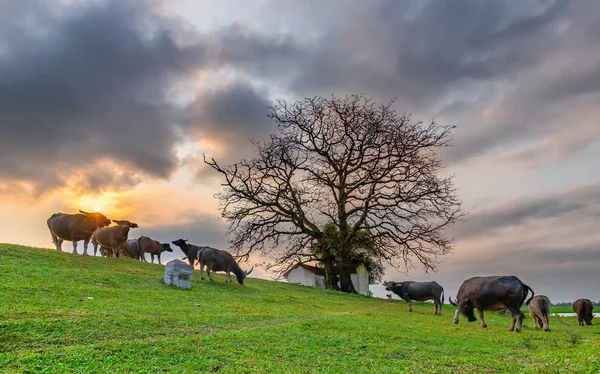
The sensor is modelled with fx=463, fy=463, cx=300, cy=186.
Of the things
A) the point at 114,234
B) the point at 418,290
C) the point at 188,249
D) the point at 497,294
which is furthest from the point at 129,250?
the point at 497,294

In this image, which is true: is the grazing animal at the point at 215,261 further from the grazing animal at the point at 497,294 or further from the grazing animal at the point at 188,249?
the grazing animal at the point at 497,294

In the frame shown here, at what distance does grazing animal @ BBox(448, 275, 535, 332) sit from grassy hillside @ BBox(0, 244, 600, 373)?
4.03ft

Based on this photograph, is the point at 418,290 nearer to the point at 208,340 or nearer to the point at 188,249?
the point at 188,249

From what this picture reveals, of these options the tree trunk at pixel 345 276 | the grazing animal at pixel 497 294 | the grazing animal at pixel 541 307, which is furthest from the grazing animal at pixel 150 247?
the grazing animal at pixel 541 307

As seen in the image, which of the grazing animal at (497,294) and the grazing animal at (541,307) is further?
the grazing animal at (541,307)

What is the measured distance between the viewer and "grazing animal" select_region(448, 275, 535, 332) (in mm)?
17734

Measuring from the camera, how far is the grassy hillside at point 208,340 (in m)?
8.43

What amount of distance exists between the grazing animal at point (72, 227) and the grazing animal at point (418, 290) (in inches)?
781

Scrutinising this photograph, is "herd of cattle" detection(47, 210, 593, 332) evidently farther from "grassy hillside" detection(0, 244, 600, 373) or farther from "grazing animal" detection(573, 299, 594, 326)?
"grassy hillside" detection(0, 244, 600, 373)

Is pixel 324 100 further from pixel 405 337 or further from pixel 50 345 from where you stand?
pixel 50 345

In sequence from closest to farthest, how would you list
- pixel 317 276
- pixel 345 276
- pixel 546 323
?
pixel 546 323 < pixel 345 276 < pixel 317 276

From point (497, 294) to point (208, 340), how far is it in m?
12.6

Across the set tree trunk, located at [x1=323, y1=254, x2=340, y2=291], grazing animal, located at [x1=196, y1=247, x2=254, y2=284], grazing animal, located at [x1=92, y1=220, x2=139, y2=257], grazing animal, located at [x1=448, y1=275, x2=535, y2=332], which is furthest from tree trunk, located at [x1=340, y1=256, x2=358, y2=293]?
grazing animal, located at [x1=448, y1=275, x2=535, y2=332]

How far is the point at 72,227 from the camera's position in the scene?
29.8 meters
